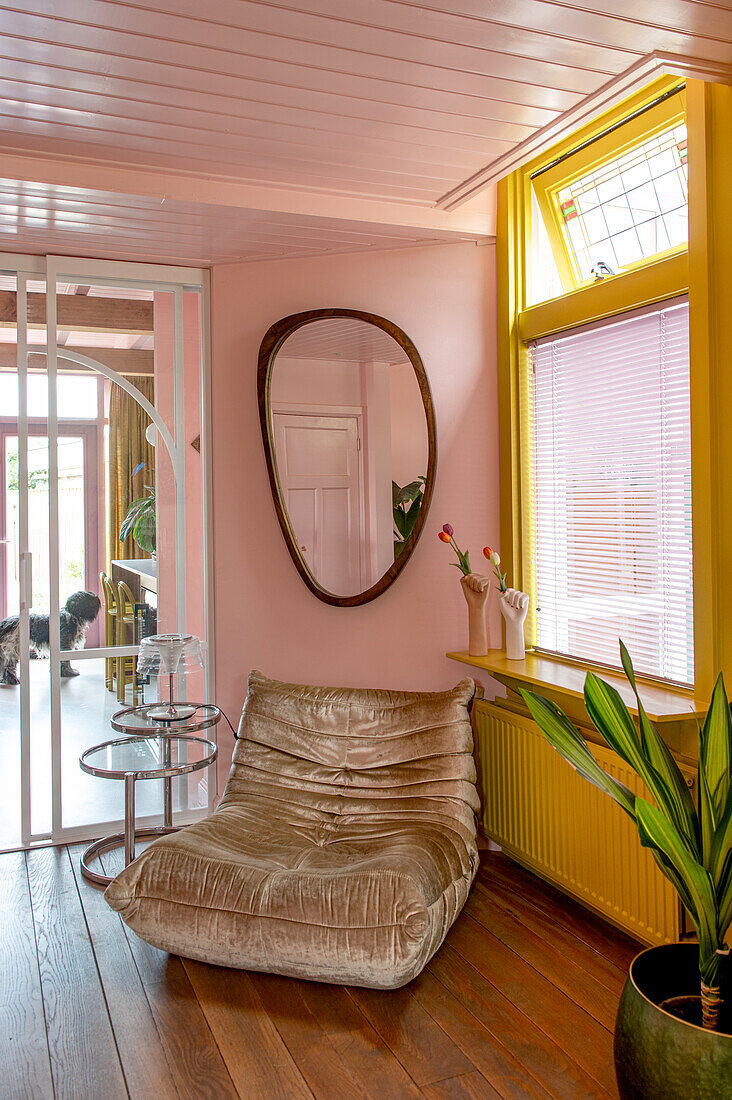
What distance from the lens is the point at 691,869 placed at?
177cm

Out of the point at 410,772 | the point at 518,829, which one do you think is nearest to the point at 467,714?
the point at 410,772

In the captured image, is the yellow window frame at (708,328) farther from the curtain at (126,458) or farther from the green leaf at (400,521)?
the curtain at (126,458)

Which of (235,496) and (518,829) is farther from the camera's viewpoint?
(235,496)

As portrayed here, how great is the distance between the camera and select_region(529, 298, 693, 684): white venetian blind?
2.65 m

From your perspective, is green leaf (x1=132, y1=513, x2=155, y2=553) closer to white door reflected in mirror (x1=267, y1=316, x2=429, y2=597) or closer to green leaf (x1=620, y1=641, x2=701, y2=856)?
white door reflected in mirror (x1=267, y1=316, x2=429, y2=597)

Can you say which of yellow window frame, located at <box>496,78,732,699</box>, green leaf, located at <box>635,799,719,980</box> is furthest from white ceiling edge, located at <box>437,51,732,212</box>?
green leaf, located at <box>635,799,719,980</box>

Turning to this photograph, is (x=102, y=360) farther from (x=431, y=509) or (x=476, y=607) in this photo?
(x=476, y=607)

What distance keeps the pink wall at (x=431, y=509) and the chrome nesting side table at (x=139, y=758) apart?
340 mm

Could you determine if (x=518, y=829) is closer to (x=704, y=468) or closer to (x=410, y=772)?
(x=410, y=772)

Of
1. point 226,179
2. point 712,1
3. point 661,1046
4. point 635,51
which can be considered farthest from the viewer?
point 226,179

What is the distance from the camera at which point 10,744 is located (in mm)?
3482

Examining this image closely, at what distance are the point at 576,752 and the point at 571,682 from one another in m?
1.03

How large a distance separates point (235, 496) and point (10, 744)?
4.48 feet

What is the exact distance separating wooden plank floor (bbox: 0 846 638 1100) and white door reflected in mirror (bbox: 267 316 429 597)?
1408 millimetres
